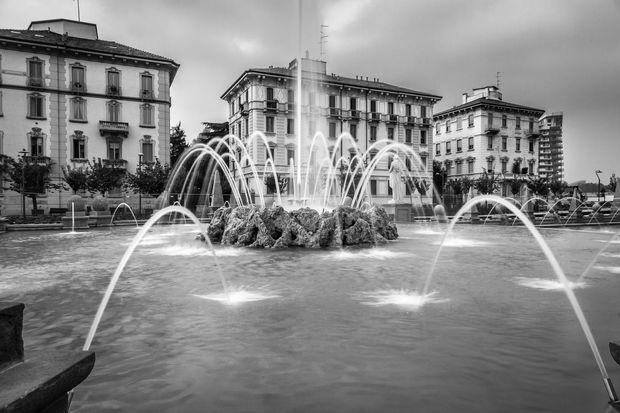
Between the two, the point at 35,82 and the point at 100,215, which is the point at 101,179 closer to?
the point at 100,215

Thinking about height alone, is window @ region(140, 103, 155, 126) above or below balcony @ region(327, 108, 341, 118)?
below

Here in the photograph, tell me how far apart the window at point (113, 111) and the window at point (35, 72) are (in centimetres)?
610

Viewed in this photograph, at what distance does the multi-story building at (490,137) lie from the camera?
6247 cm

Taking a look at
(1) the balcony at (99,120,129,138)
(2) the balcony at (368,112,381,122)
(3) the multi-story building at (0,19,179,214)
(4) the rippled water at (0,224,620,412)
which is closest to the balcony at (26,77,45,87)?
(3) the multi-story building at (0,19,179,214)

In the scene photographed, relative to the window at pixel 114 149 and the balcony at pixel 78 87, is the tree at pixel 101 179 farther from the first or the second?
the balcony at pixel 78 87

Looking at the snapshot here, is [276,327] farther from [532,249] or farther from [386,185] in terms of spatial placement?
[386,185]

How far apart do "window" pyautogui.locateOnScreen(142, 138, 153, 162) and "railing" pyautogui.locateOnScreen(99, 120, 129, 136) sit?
2.24 metres

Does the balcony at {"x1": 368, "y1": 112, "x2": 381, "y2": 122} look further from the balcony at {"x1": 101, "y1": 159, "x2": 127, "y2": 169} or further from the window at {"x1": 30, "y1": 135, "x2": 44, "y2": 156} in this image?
the window at {"x1": 30, "y1": 135, "x2": 44, "y2": 156}

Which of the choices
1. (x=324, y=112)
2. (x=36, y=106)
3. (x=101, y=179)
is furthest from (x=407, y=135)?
(x=36, y=106)

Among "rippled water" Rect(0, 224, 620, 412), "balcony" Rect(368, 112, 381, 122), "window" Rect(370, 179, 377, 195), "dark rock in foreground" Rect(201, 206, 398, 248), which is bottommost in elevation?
"rippled water" Rect(0, 224, 620, 412)

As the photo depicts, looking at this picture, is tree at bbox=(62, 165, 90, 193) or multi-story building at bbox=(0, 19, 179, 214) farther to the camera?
multi-story building at bbox=(0, 19, 179, 214)

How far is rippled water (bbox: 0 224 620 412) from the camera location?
305cm

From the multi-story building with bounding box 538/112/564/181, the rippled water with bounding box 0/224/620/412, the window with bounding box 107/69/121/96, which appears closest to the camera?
the rippled water with bounding box 0/224/620/412

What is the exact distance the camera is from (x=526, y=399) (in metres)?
3.00
